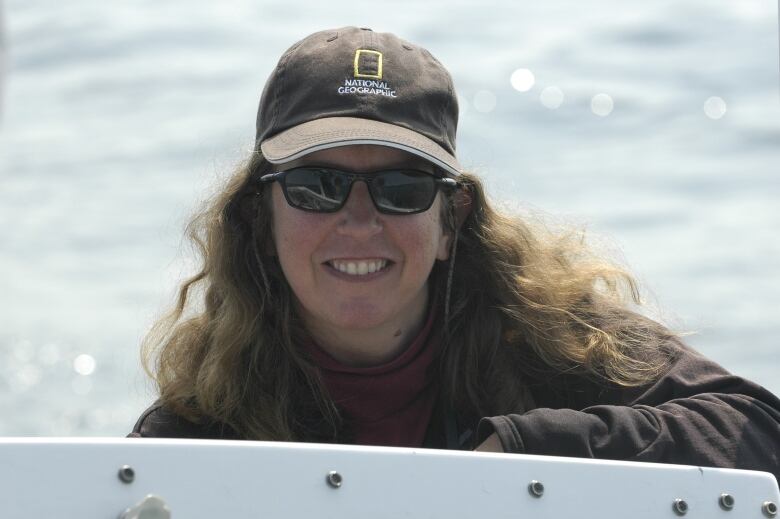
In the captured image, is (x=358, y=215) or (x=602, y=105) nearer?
(x=358, y=215)

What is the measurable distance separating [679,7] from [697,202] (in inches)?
126

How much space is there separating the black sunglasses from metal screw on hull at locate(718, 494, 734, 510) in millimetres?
882

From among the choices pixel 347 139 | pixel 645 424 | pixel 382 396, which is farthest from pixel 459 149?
pixel 645 424

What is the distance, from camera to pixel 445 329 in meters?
3.05

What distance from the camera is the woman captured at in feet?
8.92

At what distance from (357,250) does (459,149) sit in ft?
18.7

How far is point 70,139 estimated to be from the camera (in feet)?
34.0

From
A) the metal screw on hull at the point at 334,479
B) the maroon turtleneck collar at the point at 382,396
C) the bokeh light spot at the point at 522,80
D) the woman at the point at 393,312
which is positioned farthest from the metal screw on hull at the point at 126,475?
the bokeh light spot at the point at 522,80

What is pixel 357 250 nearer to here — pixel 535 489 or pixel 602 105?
pixel 535 489

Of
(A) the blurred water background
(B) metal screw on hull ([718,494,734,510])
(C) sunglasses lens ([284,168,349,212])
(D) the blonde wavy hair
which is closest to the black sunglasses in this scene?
(C) sunglasses lens ([284,168,349,212])

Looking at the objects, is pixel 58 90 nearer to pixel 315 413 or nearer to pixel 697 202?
pixel 697 202

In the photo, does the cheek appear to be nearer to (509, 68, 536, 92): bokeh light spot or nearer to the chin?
the chin

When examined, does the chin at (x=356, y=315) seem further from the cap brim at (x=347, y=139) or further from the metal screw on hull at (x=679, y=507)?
the metal screw on hull at (x=679, y=507)

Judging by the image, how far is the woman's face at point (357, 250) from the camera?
9.02ft
